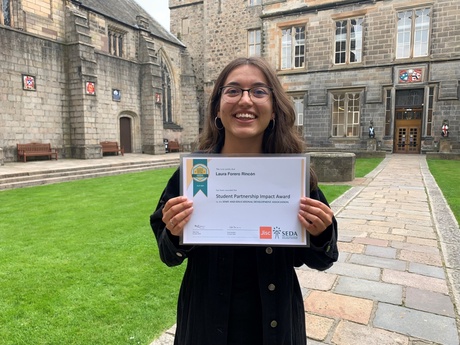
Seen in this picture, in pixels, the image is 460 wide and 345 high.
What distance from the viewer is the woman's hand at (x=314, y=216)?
138cm

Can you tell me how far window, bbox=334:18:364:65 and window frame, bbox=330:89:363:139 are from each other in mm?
2219

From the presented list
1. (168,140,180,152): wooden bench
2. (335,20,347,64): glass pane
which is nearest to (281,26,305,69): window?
(335,20,347,64): glass pane

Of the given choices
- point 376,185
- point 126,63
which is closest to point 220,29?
point 126,63

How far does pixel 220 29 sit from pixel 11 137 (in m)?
19.6

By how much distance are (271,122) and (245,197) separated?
0.44 metres

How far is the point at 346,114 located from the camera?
904 inches

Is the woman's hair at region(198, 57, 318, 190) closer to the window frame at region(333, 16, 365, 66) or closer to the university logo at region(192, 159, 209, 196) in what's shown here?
the university logo at region(192, 159, 209, 196)

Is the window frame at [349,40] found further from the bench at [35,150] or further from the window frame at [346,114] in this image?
the bench at [35,150]

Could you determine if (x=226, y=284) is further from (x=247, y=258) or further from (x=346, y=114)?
(x=346, y=114)

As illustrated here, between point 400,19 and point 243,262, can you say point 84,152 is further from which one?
point 400,19

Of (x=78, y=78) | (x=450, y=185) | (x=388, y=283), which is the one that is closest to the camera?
(x=388, y=283)

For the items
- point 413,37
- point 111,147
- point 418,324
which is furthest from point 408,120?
point 418,324

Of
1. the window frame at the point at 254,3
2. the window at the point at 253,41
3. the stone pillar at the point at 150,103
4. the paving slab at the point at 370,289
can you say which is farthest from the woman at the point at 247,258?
the window frame at the point at 254,3

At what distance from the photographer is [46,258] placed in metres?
4.30
